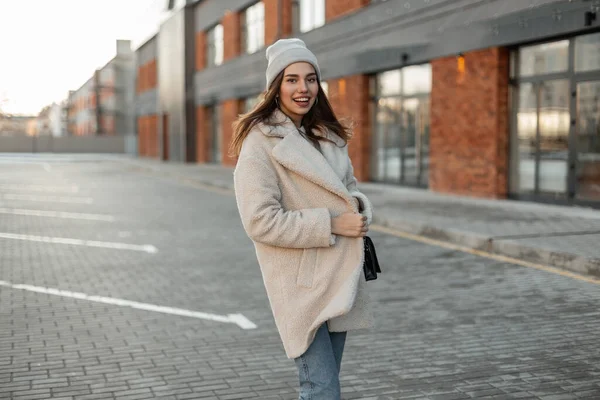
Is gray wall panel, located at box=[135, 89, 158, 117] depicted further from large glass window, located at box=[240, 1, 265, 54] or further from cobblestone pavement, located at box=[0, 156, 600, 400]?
cobblestone pavement, located at box=[0, 156, 600, 400]

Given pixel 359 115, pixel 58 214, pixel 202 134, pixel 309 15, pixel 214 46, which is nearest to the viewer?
pixel 58 214

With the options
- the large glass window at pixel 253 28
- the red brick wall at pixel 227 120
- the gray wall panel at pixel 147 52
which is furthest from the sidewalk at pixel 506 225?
the gray wall panel at pixel 147 52

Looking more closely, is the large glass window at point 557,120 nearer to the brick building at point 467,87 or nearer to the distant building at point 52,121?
the brick building at point 467,87

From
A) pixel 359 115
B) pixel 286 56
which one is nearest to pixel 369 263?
pixel 286 56

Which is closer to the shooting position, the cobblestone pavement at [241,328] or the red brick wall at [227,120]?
the cobblestone pavement at [241,328]

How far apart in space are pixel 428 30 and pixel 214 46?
2306 centimetres

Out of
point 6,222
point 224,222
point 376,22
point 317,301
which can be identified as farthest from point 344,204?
point 376,22

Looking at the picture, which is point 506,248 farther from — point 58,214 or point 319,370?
point 58,214

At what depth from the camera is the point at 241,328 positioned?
642 centimetres

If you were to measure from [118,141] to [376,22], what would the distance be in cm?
5473

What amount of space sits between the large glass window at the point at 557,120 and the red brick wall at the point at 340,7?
6704 mm

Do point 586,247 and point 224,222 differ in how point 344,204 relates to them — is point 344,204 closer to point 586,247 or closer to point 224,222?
point 586,247

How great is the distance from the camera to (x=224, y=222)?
46.7 feet

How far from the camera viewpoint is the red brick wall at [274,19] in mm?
28219
